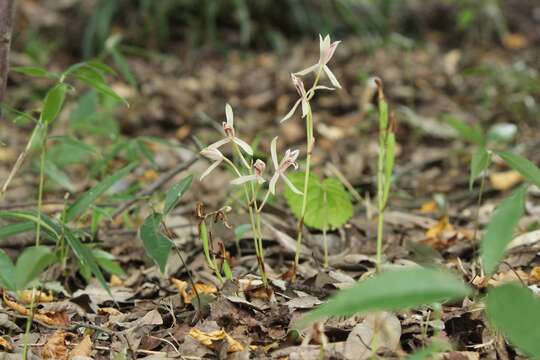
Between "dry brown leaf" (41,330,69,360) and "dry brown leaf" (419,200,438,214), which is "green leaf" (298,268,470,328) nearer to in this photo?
"dry brown leaf" (41,330,69,360)

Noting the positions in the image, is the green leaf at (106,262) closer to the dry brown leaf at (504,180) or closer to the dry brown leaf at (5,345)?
the dry brown leaf at (5,345)

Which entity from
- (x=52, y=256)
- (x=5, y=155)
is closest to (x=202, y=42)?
(x=5, y=155)

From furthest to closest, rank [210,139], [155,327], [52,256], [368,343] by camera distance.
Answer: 1. [210,139]
2. [155,327]
3. [368,343]
4. [52,256]

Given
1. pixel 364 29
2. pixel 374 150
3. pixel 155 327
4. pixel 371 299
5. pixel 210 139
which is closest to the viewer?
pixel 371 299

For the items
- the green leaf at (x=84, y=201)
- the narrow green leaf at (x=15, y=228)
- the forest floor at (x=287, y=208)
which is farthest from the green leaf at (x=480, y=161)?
the narrow green leaf at (x=15, y=228)

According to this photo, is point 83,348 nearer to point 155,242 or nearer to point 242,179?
point 155,242

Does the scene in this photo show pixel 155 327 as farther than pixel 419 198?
No

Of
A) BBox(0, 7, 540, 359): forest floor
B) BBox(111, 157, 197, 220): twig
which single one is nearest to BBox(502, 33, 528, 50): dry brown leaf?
BBox(0, 7, 540, 359): forest floor

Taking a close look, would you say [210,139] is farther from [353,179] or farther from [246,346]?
[246,346]
